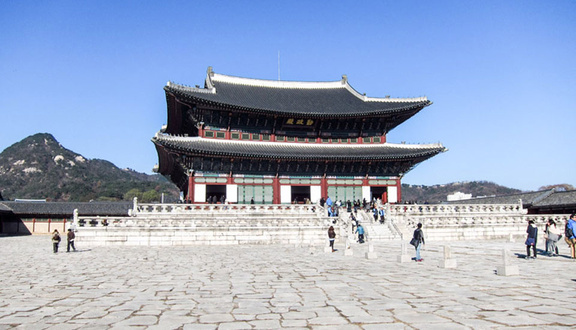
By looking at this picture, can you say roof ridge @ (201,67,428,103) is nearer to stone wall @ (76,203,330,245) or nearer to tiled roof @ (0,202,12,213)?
stone wall @ (76,203,330,245)

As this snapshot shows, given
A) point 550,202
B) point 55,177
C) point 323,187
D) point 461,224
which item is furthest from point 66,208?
point 55,177

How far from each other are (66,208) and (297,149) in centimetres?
2870

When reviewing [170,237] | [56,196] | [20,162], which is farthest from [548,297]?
[20,162]

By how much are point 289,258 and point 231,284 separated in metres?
6.70

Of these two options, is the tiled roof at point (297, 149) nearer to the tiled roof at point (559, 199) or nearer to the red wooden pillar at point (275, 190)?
the red wooden pillar at point (275, 190)

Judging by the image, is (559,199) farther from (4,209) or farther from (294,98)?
(4,209)

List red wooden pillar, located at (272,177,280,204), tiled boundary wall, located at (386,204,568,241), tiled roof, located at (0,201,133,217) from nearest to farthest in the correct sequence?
tiled boundary wall, located at (386,204,568,241), red wooden pillar, located at (272,177,280,204), tiled roof, located at (0,201,133,217)

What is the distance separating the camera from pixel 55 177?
129 metres

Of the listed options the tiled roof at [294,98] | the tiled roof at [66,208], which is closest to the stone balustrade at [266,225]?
the tiled roof at [294,98]

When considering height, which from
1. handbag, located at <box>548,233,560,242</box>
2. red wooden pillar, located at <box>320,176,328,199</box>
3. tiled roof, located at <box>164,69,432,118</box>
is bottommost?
handbag, located at <box>548,233,560,242</box>

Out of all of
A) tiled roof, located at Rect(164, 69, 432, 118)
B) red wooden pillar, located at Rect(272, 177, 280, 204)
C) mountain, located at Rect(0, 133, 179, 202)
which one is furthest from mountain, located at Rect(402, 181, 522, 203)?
red wooden pillar, located at Rect(272, 177, 280, 204)

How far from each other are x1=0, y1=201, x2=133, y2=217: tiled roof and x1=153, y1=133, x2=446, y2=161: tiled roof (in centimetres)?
2085

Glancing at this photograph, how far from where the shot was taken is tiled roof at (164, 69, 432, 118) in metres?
37.2

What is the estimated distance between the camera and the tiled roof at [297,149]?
3356cm
